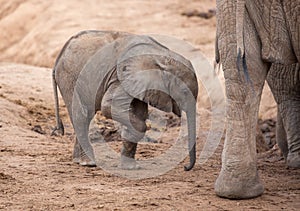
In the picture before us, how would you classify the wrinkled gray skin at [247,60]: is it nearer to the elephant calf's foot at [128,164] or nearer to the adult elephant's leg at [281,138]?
the elephant calf's foot at [128,164]

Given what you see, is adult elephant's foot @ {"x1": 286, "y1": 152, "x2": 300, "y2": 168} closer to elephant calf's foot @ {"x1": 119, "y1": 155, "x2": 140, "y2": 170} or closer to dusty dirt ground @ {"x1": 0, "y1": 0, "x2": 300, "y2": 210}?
dusty dirt ground @ {"x1": 0, "y1": 0, "x2": 300, "y2": 210}

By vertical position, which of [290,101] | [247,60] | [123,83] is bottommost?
[290,101]

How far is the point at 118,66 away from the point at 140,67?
0.16 meters

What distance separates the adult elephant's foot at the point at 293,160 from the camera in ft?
17.8

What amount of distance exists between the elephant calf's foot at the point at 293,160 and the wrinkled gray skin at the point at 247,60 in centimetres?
135

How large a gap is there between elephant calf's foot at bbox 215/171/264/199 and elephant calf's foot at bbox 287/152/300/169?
1.36 meters

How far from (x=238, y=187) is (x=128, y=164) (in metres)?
1.28

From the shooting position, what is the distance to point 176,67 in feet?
16.6

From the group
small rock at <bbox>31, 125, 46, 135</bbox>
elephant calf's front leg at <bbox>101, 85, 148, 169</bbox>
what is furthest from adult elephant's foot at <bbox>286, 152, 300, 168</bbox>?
small rock at <bbox>31, 125, 46, 135</bbox>

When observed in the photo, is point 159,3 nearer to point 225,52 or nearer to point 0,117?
point 0,117

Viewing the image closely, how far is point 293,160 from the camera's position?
17.9 ft

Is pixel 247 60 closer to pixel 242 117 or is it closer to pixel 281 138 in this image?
pixel 242 117

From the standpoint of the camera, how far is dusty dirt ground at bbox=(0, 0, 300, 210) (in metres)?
4.05

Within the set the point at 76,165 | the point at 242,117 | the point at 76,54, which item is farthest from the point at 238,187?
the point at 76,54
